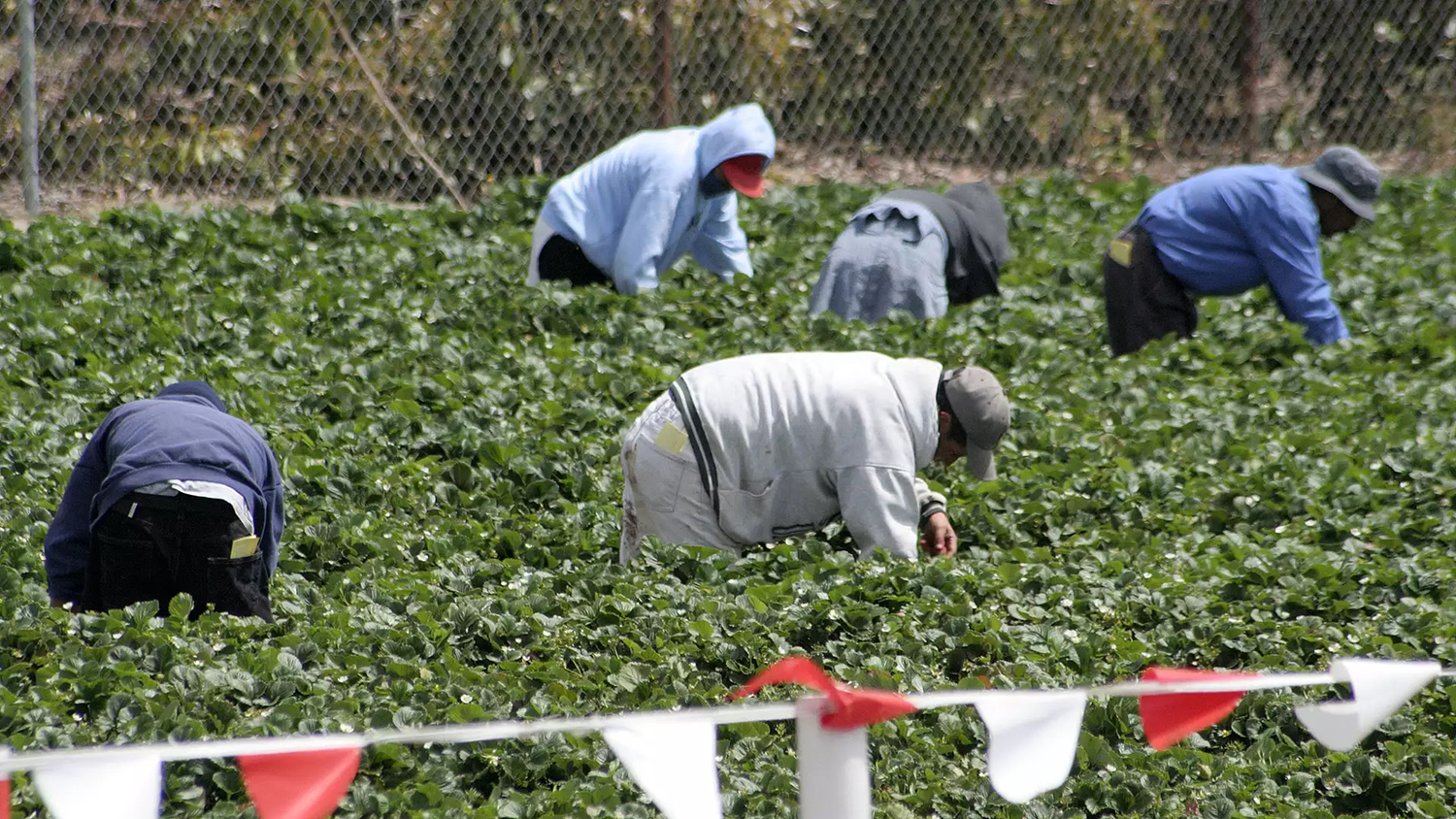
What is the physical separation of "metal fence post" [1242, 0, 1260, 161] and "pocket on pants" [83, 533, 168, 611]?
30.7 feet

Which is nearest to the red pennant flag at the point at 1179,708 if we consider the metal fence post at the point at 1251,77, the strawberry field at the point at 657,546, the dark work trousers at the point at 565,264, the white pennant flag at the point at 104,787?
the strawberry field at the point at 657,546

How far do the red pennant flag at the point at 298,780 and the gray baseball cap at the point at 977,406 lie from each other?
8.77 ft

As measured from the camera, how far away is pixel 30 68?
854cm

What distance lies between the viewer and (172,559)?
13.9 ft

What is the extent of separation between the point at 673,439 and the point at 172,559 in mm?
1440

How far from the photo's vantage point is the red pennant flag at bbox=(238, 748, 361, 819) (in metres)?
2.38

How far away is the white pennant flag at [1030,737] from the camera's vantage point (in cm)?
258

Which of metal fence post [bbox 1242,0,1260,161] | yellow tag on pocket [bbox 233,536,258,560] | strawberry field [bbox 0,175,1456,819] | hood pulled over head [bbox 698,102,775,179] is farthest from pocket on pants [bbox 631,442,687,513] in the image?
metal fence post [bbox 1242,0,1260,161]

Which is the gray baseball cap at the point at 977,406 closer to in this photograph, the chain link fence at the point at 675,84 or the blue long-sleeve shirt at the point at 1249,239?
the blue long-sleeve shirt at the point at 1249,239

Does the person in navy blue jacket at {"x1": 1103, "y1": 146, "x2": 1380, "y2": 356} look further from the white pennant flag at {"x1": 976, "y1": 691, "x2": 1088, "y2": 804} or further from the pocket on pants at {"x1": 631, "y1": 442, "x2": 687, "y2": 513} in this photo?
the white pennant flag at {"x1": 976, "y1": 691, "x2": 1088, "y2": 804}

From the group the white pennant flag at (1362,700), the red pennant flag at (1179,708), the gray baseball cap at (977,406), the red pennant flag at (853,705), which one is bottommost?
the gray baseball cap at (977,406)

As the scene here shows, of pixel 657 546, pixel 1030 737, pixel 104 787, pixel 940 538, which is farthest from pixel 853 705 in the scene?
pixel 940 538

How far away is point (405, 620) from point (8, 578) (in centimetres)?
105

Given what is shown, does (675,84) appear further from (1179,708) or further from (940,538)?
(1179,708)
